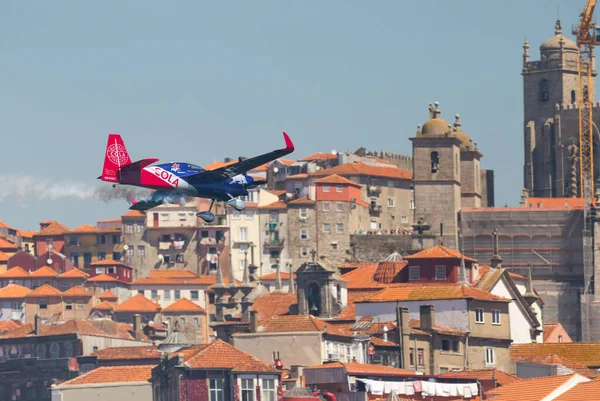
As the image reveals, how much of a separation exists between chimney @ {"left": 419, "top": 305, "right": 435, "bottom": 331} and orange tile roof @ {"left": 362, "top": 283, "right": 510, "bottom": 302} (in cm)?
389

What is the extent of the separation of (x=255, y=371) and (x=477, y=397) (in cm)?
1446

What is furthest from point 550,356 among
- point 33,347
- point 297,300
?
point 33,347

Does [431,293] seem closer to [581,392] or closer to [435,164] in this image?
[581,392]

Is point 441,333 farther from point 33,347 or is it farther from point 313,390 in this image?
point 33,347

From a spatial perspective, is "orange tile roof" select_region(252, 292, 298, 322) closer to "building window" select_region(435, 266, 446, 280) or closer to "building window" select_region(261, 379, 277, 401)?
"building window" select_region(435, 266, 446, 280)

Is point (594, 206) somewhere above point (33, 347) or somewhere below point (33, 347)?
above

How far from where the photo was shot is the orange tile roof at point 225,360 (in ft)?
390

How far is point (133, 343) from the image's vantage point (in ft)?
614

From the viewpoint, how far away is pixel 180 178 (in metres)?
91.1

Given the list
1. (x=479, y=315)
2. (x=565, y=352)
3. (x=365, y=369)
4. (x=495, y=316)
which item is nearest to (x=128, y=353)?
(x=495, y=316)

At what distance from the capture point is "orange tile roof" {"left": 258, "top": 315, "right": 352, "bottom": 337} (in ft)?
424

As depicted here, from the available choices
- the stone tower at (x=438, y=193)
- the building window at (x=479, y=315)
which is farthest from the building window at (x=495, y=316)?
the stone tower at (x=438, y=193)

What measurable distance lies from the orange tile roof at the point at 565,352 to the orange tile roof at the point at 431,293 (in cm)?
373

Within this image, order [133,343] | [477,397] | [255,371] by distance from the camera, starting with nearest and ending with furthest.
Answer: [477,397] → [255,371] → [133,343]
